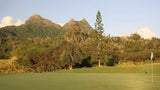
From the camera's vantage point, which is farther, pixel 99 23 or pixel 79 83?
pixel 99 23

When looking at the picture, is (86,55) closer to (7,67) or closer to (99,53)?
(99,53)

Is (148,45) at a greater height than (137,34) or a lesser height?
lesser

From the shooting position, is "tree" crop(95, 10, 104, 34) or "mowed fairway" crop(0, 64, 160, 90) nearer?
"mowed fairway" crop(0, 64, 160, 90)

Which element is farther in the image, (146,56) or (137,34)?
(137,34)

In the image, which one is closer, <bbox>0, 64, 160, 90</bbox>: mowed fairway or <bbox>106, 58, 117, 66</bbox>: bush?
<bbox>0, 64, 160, 90</bbox>: mowed fairway

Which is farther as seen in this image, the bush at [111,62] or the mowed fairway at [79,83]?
the bush at [111,62]

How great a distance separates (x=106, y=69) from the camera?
141 feet

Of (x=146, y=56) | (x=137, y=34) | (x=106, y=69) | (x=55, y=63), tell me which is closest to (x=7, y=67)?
(x=55, y=63)

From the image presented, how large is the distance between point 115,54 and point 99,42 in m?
8.27

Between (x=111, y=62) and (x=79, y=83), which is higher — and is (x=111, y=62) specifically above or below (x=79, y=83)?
above

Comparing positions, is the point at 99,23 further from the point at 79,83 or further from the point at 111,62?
the point at 79,83

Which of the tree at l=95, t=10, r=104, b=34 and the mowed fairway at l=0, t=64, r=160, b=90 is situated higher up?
the tree at l=95, t=10, r=104, b=34

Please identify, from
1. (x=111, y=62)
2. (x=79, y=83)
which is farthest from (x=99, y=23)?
(x=79, y=83)

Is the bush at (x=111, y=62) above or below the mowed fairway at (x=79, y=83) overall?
above
